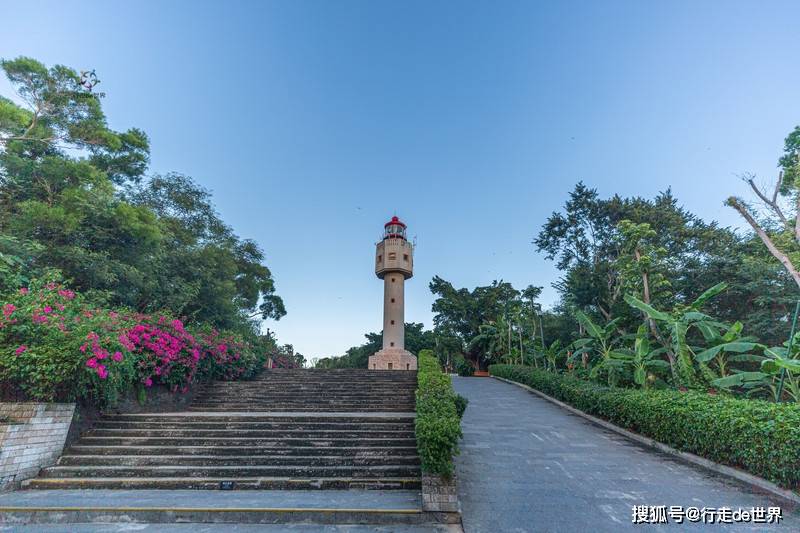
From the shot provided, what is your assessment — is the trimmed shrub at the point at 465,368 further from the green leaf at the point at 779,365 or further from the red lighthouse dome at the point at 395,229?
the green leaf at the point at 779,365

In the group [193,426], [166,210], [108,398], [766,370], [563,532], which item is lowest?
[563,532]

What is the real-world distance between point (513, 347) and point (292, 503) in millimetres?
22801

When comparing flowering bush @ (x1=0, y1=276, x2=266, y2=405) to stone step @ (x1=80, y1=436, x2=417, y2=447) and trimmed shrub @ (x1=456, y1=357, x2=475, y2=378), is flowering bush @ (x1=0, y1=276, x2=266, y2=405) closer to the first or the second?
stone step @ (x1=80, y1=436, x2=417, y2=447)

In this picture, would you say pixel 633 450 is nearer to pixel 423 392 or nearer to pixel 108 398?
pixel 423 392

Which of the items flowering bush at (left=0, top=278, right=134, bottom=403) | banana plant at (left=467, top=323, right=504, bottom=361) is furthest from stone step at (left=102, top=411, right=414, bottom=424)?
banana plant at (left=467, top=323, right=504, bottom=361)

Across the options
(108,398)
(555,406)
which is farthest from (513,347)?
(108,398)

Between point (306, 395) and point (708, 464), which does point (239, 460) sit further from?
point (708, 464)

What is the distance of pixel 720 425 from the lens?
20.6 feet

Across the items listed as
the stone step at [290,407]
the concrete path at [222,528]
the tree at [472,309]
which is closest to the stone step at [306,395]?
the stone step at [290,407]

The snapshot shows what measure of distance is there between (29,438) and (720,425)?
1128cm

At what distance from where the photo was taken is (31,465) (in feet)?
18.7

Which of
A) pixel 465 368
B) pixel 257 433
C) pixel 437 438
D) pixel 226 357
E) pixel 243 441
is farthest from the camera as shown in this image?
pixel 465 368

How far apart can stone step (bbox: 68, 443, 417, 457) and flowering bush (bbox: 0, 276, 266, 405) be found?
0.86 metres

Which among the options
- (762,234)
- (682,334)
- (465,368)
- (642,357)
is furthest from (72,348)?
(465,368)
